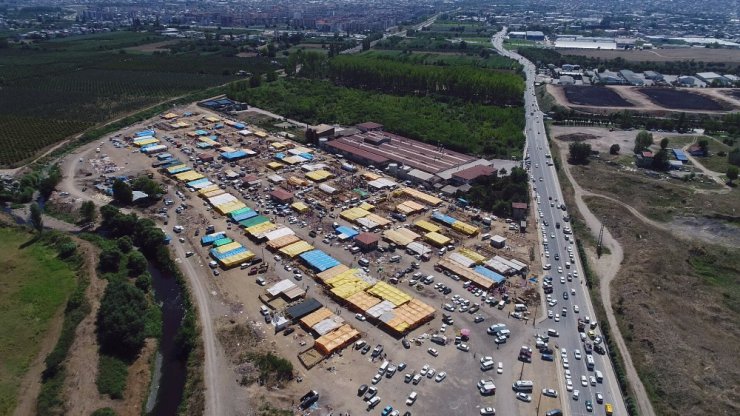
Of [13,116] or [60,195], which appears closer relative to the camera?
[60,195]

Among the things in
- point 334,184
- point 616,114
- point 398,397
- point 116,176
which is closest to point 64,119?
point 116,176

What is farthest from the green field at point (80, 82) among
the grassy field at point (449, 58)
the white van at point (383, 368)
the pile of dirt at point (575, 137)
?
the pile of dirt at point (575, 137)

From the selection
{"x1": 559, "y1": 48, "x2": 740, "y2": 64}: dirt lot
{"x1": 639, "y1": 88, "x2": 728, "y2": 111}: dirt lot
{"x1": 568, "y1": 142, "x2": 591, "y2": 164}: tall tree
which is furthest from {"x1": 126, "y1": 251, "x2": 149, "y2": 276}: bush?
{"x1": 559, "y1": 48, "x2": 740, "y2": 64}: dirt lot

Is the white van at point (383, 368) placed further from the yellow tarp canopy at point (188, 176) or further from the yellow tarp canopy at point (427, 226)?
the yellow tarp canopy at point (188, 176)

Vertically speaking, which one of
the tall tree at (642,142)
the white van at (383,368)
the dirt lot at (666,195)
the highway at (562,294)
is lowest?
the white van at (383,368)

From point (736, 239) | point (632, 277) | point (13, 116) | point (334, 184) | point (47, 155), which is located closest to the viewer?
point (632, 277)

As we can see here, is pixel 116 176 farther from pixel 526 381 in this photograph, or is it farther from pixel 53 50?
pixel 53 50

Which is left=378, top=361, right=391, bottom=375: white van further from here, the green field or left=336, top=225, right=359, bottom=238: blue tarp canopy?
the green field
